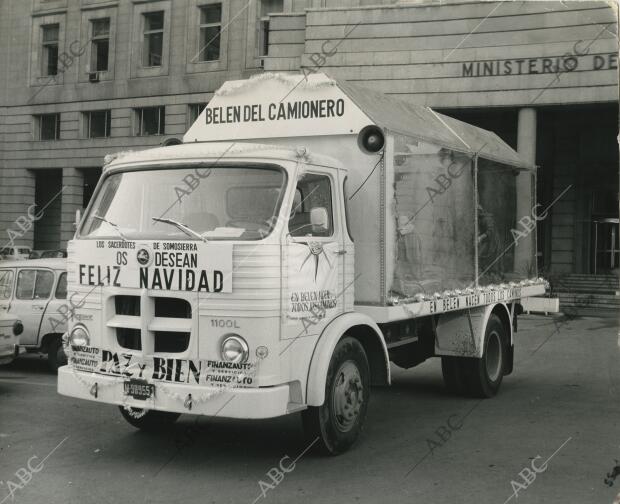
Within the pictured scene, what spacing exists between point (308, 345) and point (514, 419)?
9.97 feet

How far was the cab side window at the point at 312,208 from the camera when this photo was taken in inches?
237

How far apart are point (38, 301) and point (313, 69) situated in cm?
1143

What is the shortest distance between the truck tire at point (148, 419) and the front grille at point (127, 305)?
4.55 feet

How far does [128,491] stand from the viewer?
5.46m

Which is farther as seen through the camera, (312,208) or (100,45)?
(100,45)

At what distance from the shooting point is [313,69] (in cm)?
2028

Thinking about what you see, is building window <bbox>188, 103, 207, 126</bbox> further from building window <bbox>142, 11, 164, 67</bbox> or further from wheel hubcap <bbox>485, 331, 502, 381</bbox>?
wheel hubcap <bbox>485, 331, 502, 381</bbox>

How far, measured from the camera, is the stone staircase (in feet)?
81.1

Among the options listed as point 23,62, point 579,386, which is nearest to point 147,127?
point 23,62

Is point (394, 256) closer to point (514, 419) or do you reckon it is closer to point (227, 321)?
point (227, 321)

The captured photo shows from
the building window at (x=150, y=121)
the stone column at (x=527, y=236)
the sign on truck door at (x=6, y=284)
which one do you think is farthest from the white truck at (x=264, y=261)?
the building window at (x=150, y=121)

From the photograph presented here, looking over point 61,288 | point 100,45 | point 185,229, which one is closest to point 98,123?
point 100,45

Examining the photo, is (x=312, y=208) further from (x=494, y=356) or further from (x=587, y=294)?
(x=587, y=294)

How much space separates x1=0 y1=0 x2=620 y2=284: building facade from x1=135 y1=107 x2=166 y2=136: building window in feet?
0.30
